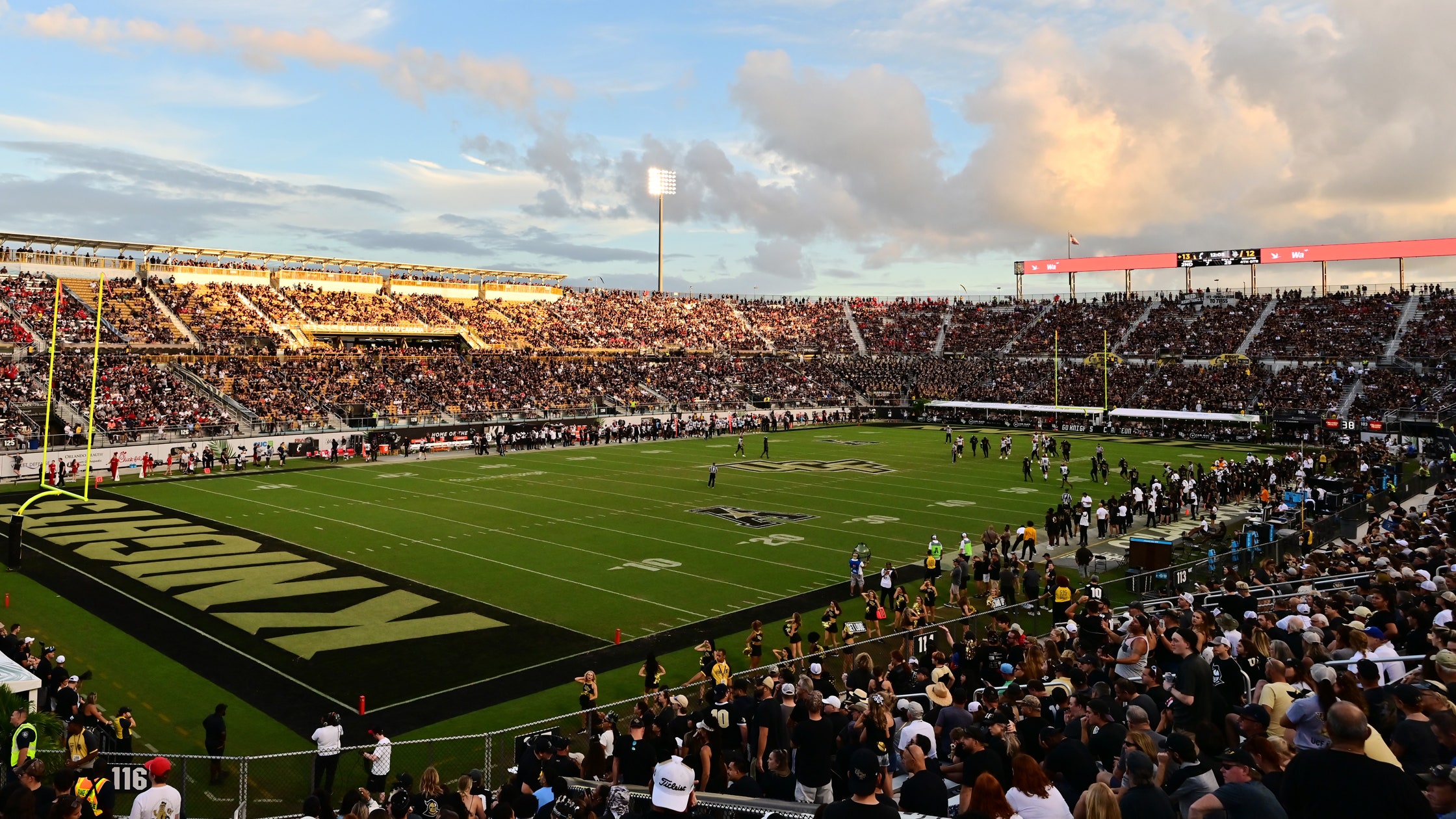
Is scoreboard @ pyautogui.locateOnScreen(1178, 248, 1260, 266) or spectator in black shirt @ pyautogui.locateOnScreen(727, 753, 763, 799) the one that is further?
scoreboard @ pyautogui.locateOnScreen(1178, 248, 1260, 266)

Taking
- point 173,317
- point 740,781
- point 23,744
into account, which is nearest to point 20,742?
point 23,744

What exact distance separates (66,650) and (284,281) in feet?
182

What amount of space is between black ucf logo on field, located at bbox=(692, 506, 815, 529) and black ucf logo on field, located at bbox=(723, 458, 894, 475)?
31.7ft

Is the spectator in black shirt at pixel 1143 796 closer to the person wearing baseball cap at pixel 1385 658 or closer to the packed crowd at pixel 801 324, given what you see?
the person wearing baseball cap at pixel 1385 658

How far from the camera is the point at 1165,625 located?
9.89 meters

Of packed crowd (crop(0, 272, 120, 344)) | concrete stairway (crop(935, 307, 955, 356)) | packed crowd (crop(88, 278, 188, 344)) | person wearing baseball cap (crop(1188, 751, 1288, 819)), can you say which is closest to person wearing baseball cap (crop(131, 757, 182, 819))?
person wearing baseball cap (crop(1188, 751, 1288, 819))

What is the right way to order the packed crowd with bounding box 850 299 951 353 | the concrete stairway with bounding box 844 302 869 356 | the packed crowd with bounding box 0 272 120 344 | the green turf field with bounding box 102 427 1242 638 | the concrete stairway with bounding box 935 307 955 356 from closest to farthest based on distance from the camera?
the green turf field with bounding box 102 427 1242 638 → the packed crowd with bounding box 0 272 120 344 → the concrete stairway with bounding box 935 307 955 356 → the packed crowd with bounding box 850 299 951 353 → the concrete stairway with bounding box 844 302 869 356

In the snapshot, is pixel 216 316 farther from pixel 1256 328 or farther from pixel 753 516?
pixel 1256 328

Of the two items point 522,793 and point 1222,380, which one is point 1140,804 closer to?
point 522,793

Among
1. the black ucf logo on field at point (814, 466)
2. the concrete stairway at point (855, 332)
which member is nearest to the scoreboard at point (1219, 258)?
the concrete stairway at point (855, 332)

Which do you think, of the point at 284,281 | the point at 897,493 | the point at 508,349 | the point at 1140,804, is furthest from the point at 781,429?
the point at 1140,804

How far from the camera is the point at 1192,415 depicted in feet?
174

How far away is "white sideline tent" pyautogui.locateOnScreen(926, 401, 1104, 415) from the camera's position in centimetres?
5747

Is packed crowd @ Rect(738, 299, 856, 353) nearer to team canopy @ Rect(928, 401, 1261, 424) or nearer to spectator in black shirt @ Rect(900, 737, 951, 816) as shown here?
team canopy @ Rect(928, 401, 1261, 424)
